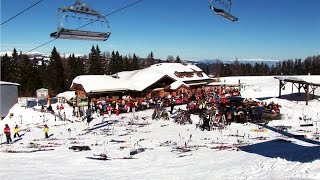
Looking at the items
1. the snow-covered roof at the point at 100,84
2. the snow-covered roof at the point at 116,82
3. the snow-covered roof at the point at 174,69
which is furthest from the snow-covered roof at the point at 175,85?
the snow-covered roof at the point at 100,84

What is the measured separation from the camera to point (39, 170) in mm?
15688

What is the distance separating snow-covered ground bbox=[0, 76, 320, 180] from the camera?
14250mm

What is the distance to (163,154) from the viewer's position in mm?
18703

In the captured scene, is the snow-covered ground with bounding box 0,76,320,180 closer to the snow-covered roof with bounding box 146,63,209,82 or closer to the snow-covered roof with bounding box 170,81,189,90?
the snow-covered roof with bounding box 170,81,189,90

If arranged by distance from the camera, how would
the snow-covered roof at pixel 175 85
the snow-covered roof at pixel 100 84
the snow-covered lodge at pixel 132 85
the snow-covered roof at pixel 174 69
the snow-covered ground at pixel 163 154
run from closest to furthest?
1. the snow-covered ground at pixel 163 154
2. the snow-covered roof at pixel 100 84
3. the snow-covered lodge at pixel 132 85
4. the snow-covered roof at pixel 175 85
5. the snow-covered roof at pixel 174 69

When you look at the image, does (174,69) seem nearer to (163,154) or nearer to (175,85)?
(175,85)

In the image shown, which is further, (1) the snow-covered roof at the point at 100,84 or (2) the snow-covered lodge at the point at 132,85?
(2) the snow-covered lodge at the point at 132,85

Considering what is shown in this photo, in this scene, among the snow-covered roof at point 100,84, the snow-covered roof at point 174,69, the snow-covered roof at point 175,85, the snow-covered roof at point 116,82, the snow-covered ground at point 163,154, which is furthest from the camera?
the snow-covered roof at point 174,69

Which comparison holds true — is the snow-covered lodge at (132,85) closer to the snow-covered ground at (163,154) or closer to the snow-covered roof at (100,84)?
the snow-covered roof at (100,84)

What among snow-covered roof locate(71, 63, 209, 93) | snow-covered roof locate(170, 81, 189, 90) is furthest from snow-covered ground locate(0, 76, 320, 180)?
snow-covered roof locate(170, 81, 189, 90)

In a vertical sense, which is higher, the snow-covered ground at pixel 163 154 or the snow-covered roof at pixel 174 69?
the snow-covered roof at pixel 174 69

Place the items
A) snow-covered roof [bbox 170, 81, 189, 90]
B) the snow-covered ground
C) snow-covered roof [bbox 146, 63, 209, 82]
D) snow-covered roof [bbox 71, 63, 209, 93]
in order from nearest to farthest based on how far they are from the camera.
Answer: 1. the snow-covered ground
2. snow-covered roof [bbox 71, 63, 209, 93]
3. snow-covered roof [bbox 170, 81, 189, 90]
4. snow-covered roof [bbox 146, 63, 209, 82]

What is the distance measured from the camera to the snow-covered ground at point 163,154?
14.2 m

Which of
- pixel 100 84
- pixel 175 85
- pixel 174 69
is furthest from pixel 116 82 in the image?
pixel 174 69
